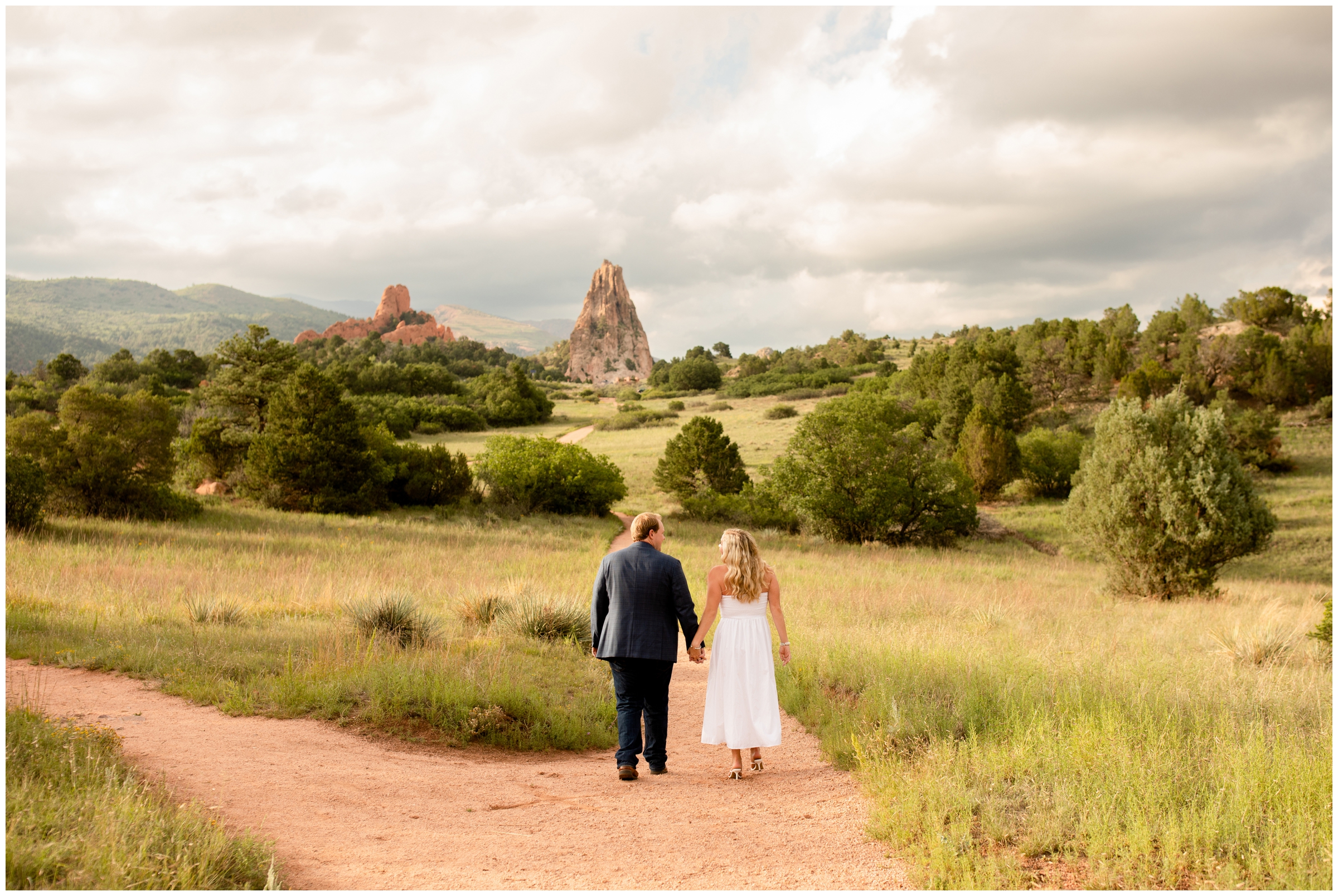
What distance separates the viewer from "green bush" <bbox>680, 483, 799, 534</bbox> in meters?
33.3

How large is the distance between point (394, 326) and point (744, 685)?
162577 mm

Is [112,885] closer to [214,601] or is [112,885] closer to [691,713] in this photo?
[691,713]

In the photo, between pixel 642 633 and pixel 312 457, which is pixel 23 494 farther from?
pixel 642 633

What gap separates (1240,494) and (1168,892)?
62.4 ft

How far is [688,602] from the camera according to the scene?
5910mm

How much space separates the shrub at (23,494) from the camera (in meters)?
16.8

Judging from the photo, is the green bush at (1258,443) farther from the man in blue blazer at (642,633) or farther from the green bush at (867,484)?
the man in blue blazer at (642,633)

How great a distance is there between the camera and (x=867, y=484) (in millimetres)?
29703

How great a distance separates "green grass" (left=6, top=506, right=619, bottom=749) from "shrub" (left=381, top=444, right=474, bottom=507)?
1203 cm

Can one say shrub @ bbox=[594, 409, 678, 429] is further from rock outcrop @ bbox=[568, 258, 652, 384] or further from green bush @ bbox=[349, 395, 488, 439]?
rock outcrop @ bbox=[568, 258, 652, 384]

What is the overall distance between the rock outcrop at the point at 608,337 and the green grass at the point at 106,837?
12816 cm

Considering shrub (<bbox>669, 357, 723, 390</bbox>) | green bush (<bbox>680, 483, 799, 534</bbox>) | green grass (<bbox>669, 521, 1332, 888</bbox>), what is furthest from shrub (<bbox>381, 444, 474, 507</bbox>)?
shrub (<bbox>669, 357, 723, 390</bbox>)

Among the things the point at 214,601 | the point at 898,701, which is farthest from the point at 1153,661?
the point at 214,601

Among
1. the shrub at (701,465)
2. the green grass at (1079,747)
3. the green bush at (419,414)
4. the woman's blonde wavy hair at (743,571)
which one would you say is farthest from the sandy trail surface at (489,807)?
the green bush at (419,414)
